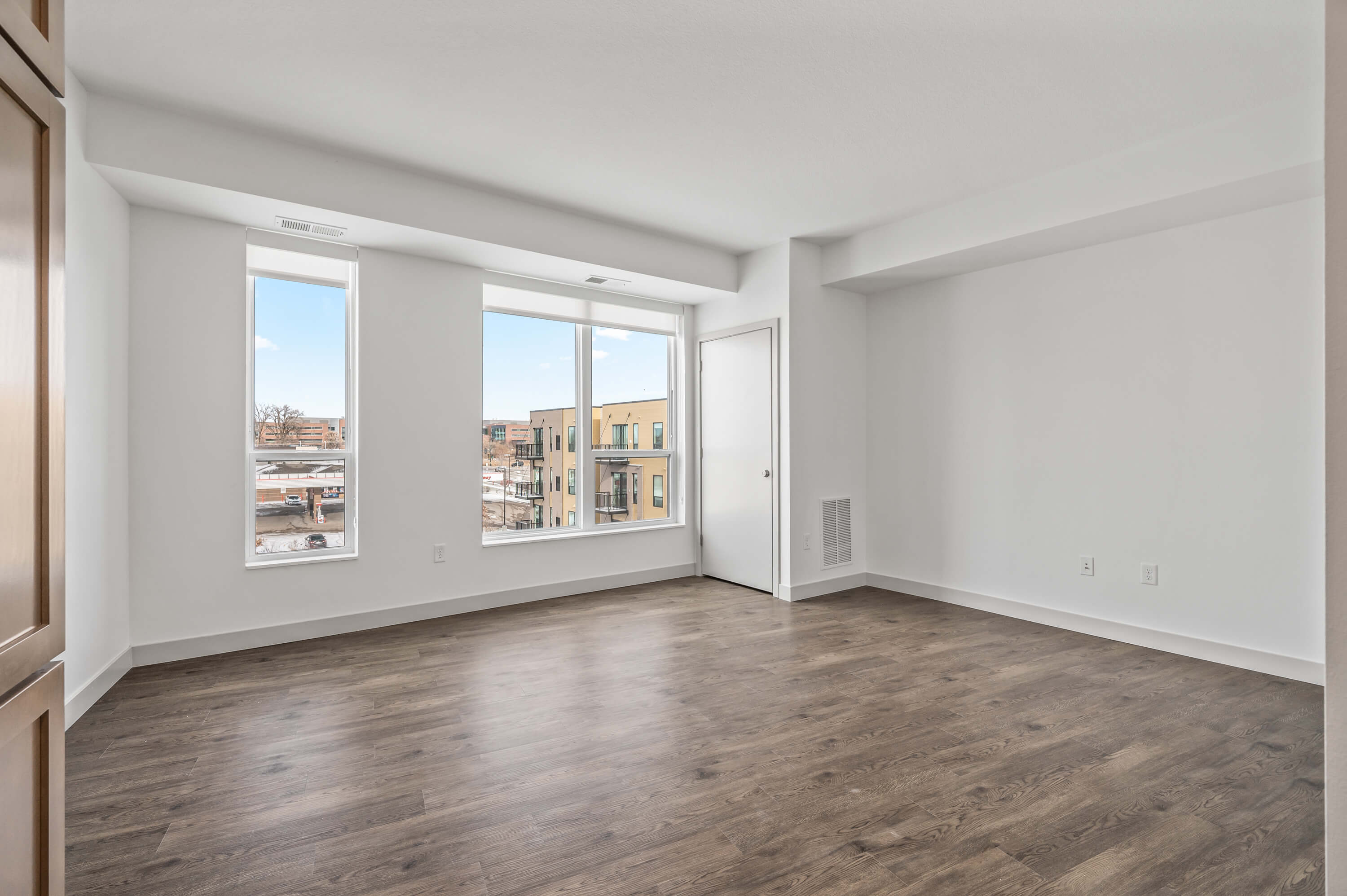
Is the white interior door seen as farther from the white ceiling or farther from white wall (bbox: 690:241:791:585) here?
the white ceiling

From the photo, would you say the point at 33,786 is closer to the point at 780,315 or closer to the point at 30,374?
the point at 30,374

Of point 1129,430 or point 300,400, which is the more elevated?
point 300,400

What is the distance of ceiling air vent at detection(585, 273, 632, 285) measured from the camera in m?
5.13

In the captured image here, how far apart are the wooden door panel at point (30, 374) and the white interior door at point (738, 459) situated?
4539 millimetres

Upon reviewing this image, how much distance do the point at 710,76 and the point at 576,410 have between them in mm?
3182

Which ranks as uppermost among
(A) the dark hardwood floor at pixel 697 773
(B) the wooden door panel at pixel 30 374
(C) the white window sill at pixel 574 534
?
(B) the wooden door panel at pixel 30 374

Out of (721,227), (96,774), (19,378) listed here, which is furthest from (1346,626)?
(721,227)

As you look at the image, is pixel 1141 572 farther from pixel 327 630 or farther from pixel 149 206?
pixel 149 206

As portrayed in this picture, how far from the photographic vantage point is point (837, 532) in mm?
5516

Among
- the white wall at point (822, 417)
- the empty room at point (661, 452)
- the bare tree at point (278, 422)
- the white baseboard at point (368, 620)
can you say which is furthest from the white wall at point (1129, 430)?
the bare tree at point (278, 422)

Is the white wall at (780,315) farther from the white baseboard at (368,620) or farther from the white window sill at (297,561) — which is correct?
the white window sill at (297,561)

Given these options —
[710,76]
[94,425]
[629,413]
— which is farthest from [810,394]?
[94,425]

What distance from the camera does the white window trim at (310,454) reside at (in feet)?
13.3

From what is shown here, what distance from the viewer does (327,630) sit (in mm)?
A: 4164
